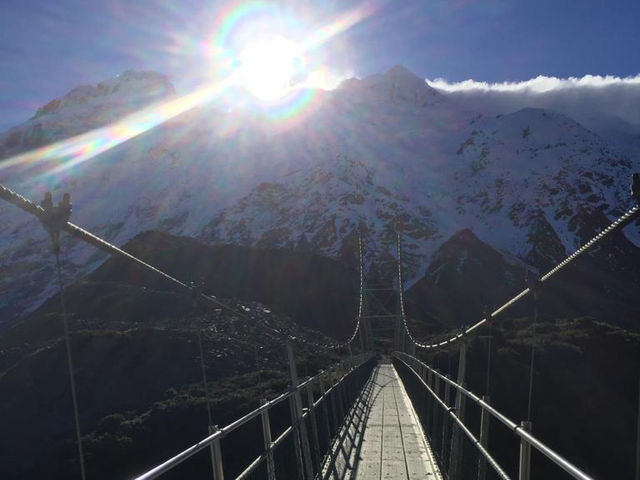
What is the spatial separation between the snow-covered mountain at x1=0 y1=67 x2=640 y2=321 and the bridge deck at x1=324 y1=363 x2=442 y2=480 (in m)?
91.6

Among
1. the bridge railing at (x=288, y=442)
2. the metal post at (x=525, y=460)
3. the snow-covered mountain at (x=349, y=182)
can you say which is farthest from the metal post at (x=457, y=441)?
the snow-covered mountain at (x=349, y=182)

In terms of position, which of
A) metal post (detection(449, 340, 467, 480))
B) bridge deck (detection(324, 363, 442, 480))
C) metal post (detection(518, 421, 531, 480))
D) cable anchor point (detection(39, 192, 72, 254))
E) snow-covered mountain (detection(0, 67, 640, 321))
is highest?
snow-covered mountain (detection(0, 67, 640, 321))

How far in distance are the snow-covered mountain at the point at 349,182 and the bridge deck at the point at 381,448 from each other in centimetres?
9157

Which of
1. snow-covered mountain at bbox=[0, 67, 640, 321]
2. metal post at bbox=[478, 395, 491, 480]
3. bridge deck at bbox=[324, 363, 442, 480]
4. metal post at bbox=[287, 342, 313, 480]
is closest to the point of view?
metal post at bbox=[478, 395, 491, 480]

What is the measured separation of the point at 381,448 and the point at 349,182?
420ft

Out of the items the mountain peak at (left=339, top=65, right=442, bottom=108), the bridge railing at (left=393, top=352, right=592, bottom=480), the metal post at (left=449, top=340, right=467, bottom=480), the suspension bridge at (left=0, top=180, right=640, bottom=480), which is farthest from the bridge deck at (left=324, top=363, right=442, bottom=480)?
the mountain peak at (left=339, top=65, right=442, bottom=108)

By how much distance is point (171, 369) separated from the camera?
95.4 ft

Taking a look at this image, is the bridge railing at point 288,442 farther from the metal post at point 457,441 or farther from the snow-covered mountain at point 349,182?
the snow-covered mountain at point 349,182

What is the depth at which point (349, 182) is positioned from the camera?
135750 millimetres

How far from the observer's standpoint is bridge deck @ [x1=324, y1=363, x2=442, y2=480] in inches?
279

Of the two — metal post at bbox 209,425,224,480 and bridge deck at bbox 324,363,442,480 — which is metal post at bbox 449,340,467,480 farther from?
metal post at bbox 209,425,224,480

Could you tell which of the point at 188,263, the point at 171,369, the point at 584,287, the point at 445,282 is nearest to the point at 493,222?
the point at 445,282

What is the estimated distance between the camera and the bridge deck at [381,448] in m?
7.10

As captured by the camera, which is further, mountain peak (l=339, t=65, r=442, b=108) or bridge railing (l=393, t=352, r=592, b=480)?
mountain peak (l=339, t=65, r=442, b=108)
